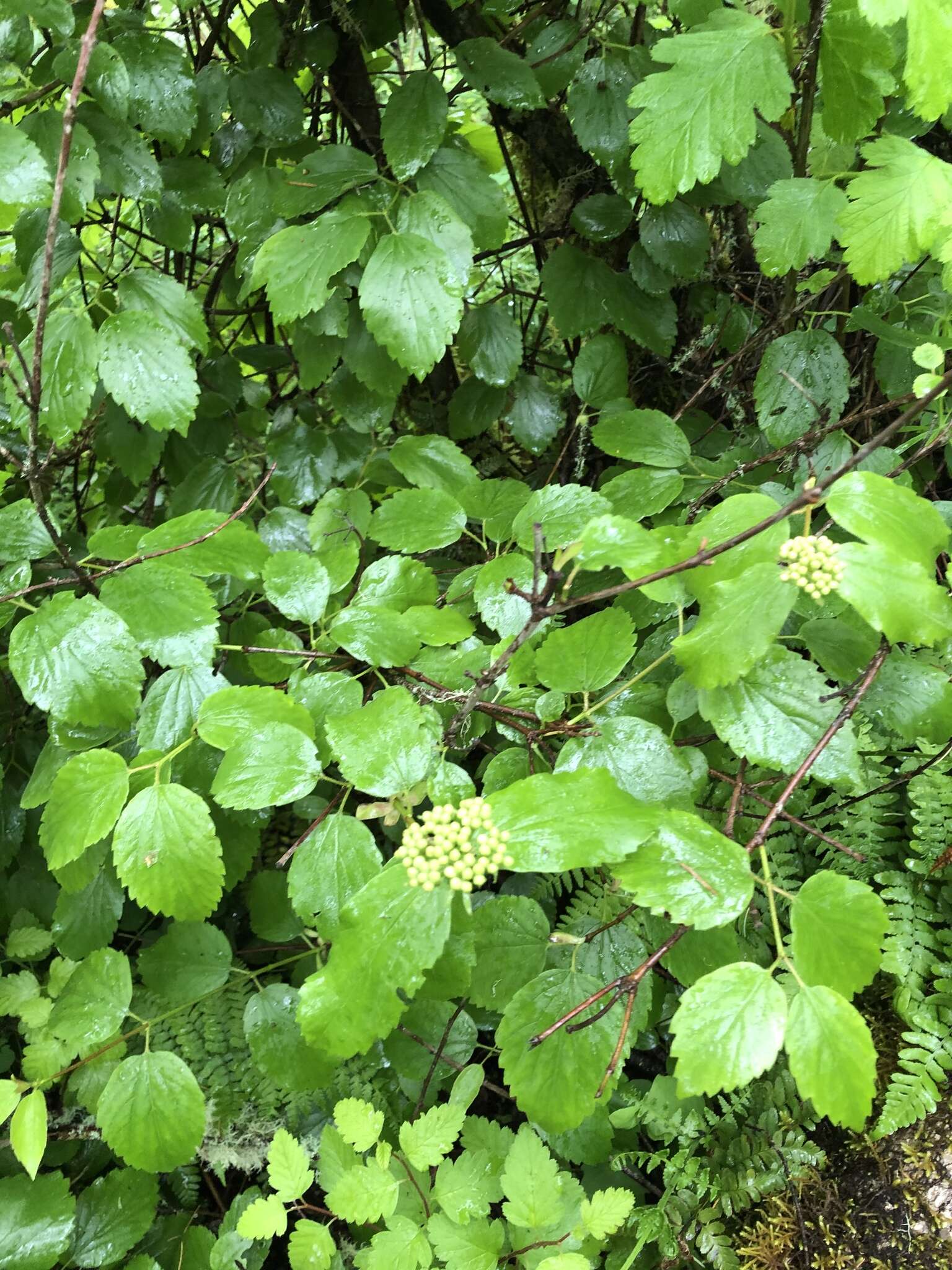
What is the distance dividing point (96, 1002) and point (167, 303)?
1066 mm

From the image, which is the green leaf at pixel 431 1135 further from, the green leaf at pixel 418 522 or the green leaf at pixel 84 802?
the green leaf at pixel 418 522

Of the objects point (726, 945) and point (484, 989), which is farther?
point (484, 989)

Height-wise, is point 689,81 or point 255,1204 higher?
point 689,81

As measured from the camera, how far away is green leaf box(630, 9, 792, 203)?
0.94 m

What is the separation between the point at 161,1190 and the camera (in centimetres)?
159

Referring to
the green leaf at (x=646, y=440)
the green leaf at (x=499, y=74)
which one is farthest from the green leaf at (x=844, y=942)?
the green leaf at (x=499, y=74)

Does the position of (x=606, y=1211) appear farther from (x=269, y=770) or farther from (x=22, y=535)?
(x=22, y=535)

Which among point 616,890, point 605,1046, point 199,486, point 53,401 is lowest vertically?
point 616,890

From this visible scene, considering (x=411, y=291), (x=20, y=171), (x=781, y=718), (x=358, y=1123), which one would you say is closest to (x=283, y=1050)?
(x=358, y=1123)

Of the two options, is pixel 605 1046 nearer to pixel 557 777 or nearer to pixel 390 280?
pixel 557 777

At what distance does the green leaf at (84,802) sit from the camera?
0.85 meters

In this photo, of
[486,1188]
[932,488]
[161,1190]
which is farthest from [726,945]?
[161,1190]

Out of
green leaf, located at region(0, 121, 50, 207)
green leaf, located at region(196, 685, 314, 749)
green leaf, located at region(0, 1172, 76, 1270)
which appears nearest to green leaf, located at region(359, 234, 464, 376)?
green leaf, located at region(0, 121, 50, 207)

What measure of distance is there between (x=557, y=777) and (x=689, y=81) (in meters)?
0.88
